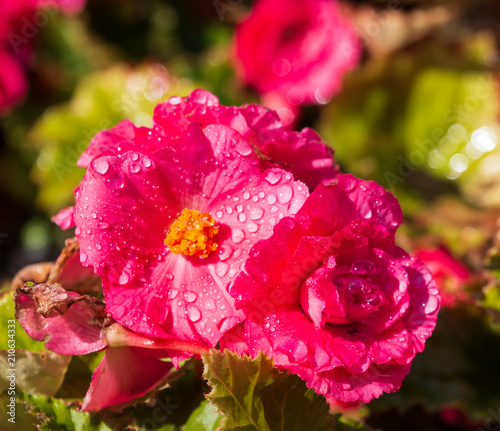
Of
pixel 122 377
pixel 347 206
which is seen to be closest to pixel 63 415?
pixel 122 377

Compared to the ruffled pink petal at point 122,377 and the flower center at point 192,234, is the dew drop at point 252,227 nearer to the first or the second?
the flower center at point 192,234

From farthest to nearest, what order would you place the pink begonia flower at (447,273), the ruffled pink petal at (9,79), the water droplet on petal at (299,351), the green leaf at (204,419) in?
1. the ruffled pink petal at (9,79)
2. the pink begonia flower at (447,273)
3. the green leaf at (204,419)
4. the water droplet on petal at (299,351)

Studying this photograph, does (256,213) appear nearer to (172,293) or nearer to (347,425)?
(172,293)

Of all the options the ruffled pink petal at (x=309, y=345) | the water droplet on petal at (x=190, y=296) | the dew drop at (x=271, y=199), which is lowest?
the ruffled pink petal at (x=309, y=345)

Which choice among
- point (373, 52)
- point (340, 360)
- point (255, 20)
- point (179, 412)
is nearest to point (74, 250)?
point (179, 412)

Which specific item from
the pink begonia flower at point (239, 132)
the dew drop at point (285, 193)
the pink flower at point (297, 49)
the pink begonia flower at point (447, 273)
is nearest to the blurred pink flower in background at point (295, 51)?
the pink flower at point (297, 49)

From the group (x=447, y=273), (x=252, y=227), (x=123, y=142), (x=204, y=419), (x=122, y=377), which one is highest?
(x=123, y=142)

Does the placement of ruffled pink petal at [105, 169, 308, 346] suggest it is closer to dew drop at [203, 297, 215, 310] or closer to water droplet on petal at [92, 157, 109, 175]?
dew drop at [203, 297, 215, 310]
